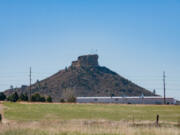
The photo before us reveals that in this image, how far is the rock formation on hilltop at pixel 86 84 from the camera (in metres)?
170

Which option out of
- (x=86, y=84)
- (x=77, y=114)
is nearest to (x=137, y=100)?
(x=86, y=84)

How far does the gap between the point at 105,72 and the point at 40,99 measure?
9669 centimetres

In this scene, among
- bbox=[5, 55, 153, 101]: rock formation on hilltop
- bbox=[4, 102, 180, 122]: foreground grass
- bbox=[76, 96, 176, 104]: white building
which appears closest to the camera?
bbox=[4, 102, 180, 122]: foreground grass

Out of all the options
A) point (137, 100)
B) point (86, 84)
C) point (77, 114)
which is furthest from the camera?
point (86, 84)

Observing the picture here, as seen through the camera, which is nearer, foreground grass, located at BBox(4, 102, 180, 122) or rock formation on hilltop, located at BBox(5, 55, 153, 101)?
foreground grass, located at BBox(4, 102, 180, 122)

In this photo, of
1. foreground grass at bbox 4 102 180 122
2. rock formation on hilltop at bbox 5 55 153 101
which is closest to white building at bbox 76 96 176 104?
rock formation on hilltop at bbox 5 55 153 101

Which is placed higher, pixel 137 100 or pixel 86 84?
pixel 86 84

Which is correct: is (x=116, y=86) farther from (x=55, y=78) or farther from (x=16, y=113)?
(x=16, y=113)

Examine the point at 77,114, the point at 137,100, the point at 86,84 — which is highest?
the point at 86,84

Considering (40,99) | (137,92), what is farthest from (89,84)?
(40,99)

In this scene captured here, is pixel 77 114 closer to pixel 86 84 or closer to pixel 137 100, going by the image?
pixel 137 100

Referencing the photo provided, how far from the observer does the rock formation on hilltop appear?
557 feet

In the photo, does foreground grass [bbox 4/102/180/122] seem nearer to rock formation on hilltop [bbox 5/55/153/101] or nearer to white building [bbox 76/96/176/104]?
white building [bbox 76/96/176/104]

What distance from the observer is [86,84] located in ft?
587
